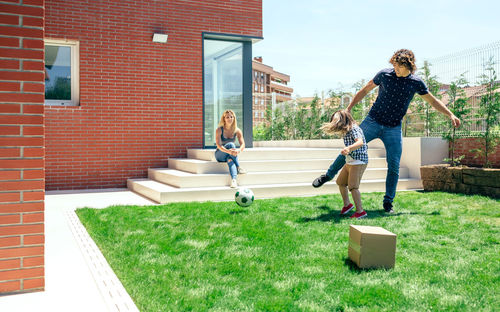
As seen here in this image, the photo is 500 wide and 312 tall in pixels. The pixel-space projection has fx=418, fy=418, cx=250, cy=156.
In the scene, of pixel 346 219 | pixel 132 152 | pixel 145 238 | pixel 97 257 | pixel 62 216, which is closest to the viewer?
pixel 97 257

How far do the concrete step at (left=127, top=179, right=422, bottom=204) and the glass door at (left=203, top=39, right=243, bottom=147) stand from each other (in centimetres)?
272

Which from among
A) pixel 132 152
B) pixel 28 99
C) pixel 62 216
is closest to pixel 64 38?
pixel 132 152

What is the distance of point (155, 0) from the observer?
959cm

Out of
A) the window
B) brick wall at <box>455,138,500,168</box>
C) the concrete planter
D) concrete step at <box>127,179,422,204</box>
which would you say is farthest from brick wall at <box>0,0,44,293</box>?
brick wall at <box>455,138,500,168</box>

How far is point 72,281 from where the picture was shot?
307 cm

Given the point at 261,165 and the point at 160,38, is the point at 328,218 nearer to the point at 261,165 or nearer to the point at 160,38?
the point at 261,165

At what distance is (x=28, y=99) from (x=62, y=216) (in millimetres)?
3586

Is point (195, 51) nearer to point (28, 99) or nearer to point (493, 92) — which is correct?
point (493, 92)

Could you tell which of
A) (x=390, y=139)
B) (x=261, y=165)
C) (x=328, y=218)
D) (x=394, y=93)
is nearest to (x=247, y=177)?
(x=261, y=165)

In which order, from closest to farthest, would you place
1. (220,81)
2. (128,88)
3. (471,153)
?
(471,153) < (128,88) < (220,81)

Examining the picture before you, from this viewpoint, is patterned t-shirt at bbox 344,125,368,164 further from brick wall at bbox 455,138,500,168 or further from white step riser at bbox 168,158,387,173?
brick wall at bbox 455,138,500,168

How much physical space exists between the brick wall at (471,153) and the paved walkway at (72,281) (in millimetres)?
6952

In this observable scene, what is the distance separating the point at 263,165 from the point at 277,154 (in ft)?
2.19

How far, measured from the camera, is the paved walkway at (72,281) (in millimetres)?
2590
